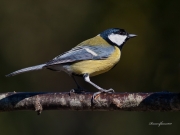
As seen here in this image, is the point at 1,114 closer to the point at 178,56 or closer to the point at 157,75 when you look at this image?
the point at 157,75

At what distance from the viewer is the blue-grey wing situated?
231 cm

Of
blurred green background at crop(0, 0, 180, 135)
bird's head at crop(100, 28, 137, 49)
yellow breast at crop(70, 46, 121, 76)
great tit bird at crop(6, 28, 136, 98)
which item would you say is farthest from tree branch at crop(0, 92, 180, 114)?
blurred green background at crop(0, 0, 180, 135)

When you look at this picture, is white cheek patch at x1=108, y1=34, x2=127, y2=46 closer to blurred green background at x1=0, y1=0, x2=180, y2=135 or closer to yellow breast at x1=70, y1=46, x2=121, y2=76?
yellow breast at x1=70, y1=46, x2=121, y2=76

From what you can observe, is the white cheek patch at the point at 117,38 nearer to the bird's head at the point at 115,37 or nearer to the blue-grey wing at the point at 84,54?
the bird's head at the point at 115,37

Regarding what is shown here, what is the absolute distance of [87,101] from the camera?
1942 mm

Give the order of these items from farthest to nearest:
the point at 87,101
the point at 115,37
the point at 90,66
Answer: the point at 115,37 → the point at 90,66 → the point at 87,101

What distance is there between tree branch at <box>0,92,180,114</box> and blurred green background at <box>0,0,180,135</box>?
146cm

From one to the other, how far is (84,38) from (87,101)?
183cm

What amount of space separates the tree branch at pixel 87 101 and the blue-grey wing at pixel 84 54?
1.08ft

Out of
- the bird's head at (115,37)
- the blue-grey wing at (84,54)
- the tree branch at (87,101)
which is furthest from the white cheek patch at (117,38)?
the tree branch at (87,101)

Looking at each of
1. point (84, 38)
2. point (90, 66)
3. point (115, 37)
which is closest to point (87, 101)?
point (90, 66)

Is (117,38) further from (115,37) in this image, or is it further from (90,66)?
(90,66)

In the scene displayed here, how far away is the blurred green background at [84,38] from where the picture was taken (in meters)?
3.42

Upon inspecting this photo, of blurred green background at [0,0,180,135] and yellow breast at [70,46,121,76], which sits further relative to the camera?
blurred green background at [0,0,180,135]
